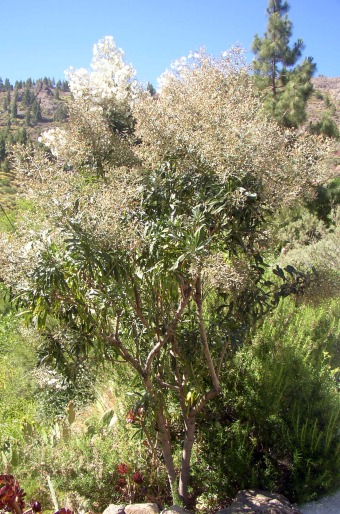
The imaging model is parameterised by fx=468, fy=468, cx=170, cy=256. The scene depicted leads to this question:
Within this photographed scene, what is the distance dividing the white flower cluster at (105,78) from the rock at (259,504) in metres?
2.95

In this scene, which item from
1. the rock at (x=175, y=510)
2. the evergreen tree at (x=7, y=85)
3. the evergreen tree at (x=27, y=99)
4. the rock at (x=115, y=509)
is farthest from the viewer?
the evergreen tree at (x=7, y=85)

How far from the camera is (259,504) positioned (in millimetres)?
3186

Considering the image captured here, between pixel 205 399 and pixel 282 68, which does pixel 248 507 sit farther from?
pixel 282 68

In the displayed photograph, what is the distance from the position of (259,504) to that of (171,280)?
1.70m

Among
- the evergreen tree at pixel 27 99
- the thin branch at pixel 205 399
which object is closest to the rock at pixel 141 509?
the thin branch at pixel 205 399

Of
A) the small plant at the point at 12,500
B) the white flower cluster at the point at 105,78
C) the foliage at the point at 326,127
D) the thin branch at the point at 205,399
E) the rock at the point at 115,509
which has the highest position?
the foliage at the point at 326,127

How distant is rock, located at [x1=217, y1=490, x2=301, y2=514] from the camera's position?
123 inches

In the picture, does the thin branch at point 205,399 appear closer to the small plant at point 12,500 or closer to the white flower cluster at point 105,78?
the small plant at point 12,500

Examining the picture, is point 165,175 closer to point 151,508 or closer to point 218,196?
point 218,196

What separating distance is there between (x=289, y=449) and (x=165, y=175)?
2414mm

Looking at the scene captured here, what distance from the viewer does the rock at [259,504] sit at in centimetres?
314

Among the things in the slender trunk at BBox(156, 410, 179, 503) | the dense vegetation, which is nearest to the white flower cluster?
the dense vegetation

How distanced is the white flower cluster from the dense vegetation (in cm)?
2

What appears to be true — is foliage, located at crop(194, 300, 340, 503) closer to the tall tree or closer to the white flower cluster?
the tall tree
